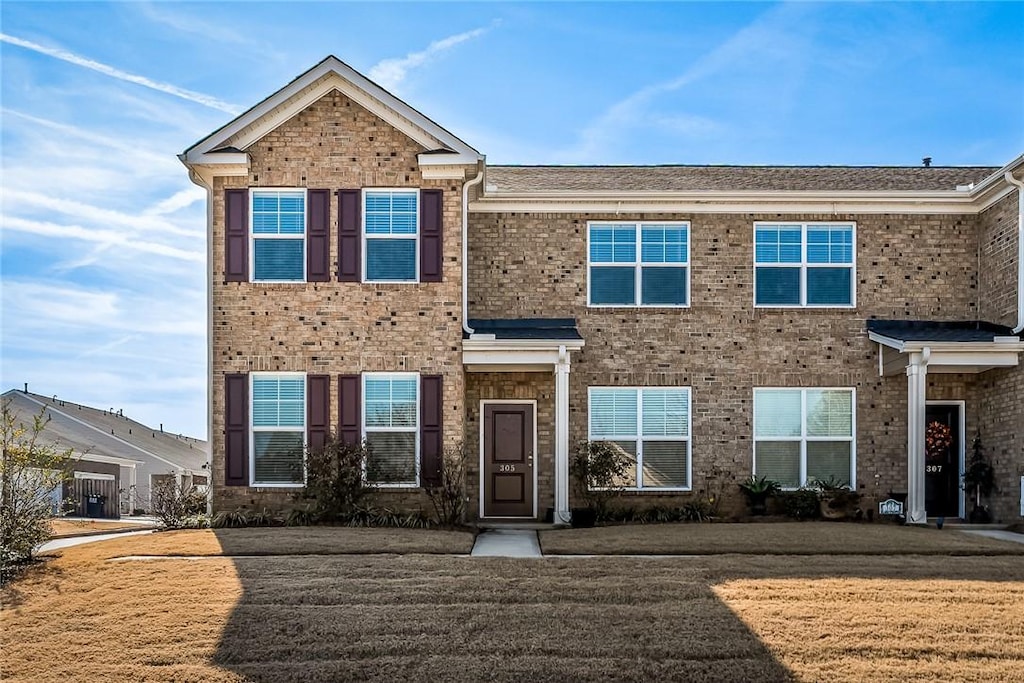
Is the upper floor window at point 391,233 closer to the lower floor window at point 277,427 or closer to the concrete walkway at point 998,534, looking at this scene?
the lower floor window at point 277,427

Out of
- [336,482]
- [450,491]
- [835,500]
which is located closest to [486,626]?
[450,491]

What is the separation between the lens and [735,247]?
16625 millimetres

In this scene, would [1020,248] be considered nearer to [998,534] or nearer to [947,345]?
[947,345]


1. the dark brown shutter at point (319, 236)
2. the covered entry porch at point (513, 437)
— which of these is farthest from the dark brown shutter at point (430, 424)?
the dark brown shutter at point (319, 236)

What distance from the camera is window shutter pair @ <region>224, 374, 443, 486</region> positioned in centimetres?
1518

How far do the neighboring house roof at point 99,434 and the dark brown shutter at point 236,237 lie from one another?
944cm

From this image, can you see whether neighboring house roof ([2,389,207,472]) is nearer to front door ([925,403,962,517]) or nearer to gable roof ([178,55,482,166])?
gable roof ([178,55,482,166])

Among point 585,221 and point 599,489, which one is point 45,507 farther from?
point 585,221

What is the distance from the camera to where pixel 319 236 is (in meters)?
15.3

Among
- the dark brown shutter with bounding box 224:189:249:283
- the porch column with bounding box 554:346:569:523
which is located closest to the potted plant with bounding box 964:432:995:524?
the porch column with bounding box 554:346:569:523

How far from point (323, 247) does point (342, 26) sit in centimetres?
377

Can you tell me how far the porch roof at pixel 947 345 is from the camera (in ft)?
49.6

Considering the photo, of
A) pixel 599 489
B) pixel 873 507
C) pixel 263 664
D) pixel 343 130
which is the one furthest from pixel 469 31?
pixel 873 507

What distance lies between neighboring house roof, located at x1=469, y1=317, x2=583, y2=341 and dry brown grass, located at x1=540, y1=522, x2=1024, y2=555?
3150mm
